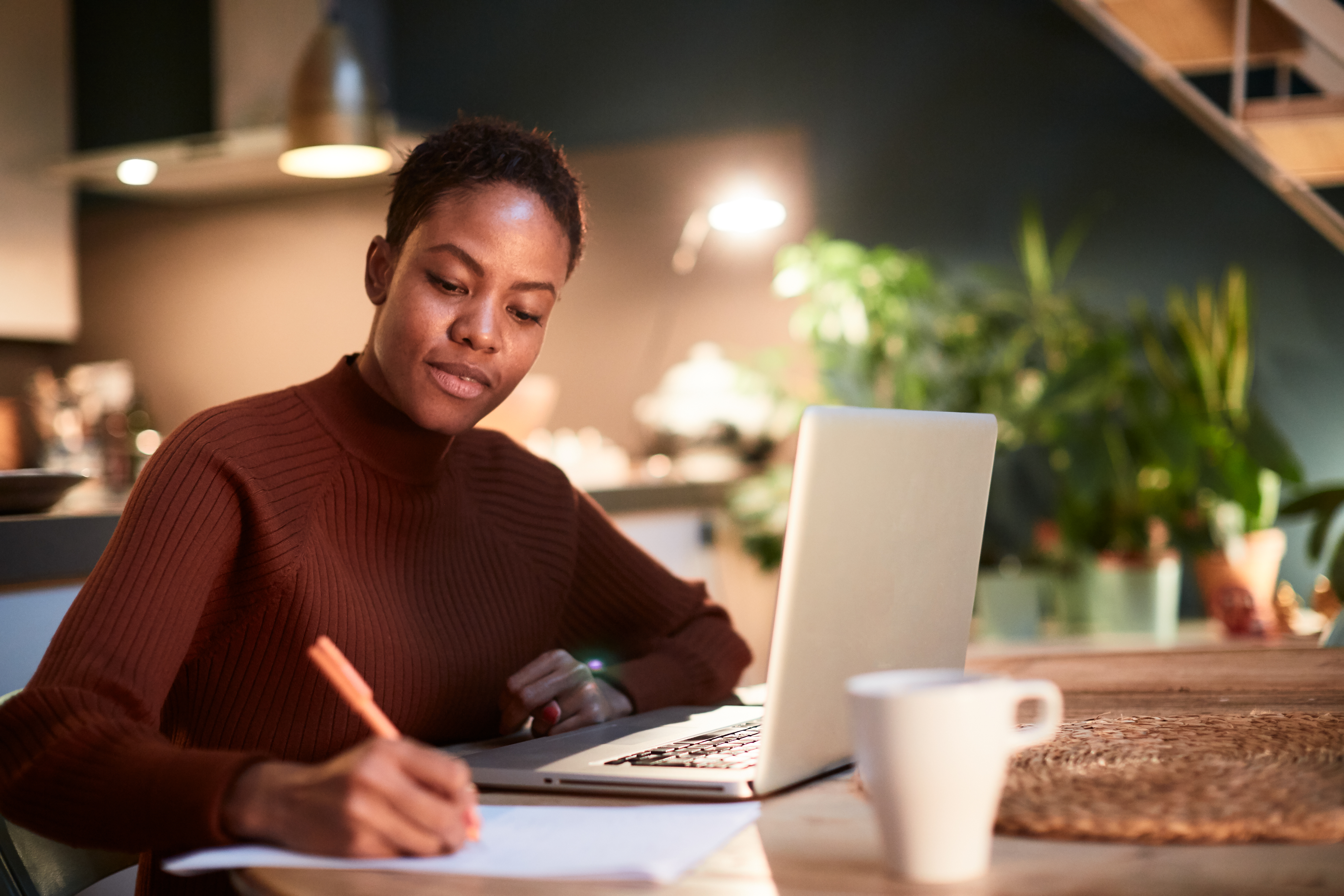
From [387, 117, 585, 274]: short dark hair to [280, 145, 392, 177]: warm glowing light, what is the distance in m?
1.93

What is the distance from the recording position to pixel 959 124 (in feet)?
12.6

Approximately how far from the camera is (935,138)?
3.86 metres

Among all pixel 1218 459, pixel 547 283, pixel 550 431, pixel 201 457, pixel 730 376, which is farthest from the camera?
pixel 550 431

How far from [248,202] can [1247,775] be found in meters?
4.48

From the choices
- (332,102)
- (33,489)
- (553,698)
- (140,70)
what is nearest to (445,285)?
(553,698)

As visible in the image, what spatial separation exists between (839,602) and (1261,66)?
11.3ft

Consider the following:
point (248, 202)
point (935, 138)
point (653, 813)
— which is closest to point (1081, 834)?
point (653, 813)

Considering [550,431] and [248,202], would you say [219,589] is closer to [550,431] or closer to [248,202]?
[550,431]

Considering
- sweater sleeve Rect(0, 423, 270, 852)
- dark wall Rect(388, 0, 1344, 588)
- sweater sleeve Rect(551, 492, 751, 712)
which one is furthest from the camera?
dark wall Rect(388, 0, 1344, 588)

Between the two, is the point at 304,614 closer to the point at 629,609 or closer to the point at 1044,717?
the point at 629,609

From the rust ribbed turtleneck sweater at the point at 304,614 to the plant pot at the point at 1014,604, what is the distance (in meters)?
2.23

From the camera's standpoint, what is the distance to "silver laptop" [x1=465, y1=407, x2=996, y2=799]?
0.71m

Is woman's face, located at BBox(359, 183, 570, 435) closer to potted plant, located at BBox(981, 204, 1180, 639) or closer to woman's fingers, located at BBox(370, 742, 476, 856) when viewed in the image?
woman's fingers, located at BBox(370, 742, 476, 856)

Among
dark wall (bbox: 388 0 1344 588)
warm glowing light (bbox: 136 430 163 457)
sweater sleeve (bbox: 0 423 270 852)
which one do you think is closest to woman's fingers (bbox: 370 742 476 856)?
sweater sleeve (bbox: 0 423 270 852)
